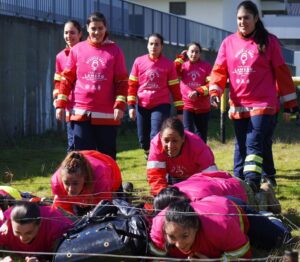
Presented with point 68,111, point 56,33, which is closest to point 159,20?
point 56,33

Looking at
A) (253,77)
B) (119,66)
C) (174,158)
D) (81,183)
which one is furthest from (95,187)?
(253,77)

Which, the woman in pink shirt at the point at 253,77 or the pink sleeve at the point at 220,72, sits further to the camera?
the pink sleeve at the point at 220,72

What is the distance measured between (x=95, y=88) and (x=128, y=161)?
399 cm

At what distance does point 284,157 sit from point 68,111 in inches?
203

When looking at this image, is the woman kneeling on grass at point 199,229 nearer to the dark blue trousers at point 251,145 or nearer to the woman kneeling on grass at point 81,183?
the woman kneeling on grass at point 81,183

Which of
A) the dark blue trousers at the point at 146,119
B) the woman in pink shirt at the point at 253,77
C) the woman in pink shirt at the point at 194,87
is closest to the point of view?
the woman in pink shirt at the point at 253,77

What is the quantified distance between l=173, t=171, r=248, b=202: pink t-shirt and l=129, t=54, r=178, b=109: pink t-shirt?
3.49 m

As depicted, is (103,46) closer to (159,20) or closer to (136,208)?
(136,208)

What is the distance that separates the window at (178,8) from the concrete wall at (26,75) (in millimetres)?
29651

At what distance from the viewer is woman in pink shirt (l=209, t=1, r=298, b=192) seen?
286 inches

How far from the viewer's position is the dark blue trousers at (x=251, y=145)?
23.0 ft

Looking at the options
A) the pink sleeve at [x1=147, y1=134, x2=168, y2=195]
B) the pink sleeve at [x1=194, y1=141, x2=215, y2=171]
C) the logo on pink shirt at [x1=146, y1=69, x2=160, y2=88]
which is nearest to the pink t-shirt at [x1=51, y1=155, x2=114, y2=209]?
the pink sleeve at [x1=147, y1=134, x2=168, y2=195]

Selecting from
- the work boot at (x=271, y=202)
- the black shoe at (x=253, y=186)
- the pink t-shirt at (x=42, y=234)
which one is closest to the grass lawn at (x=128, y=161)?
the work boot at (x=271, y=202)

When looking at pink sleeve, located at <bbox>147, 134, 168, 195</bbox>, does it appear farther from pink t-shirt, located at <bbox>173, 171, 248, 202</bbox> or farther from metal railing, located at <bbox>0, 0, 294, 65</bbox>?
metal railing, located at <bbox>0, 0, 294, 65</bbox>
